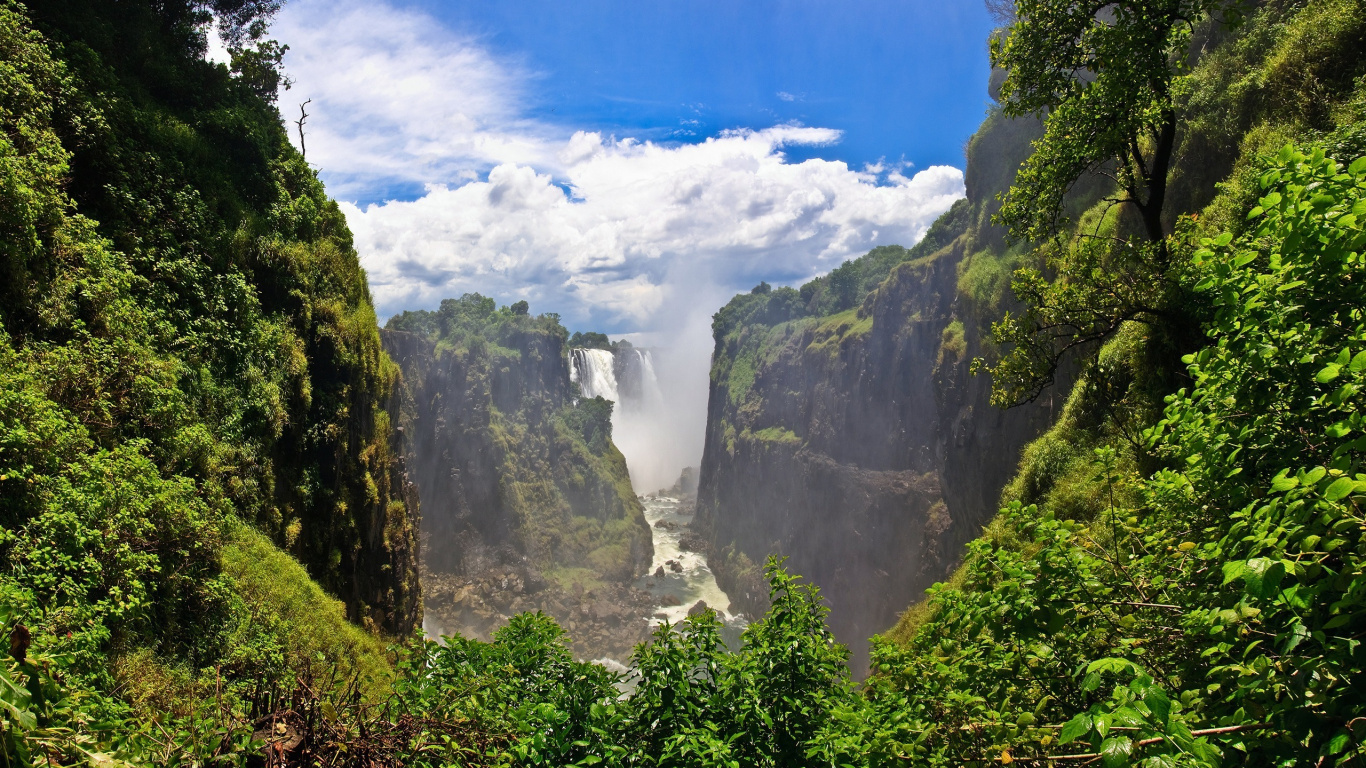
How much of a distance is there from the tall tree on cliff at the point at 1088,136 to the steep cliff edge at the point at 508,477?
159 ft

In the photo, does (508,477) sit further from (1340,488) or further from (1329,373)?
(1340,488)

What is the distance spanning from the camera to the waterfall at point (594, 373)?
278 feet

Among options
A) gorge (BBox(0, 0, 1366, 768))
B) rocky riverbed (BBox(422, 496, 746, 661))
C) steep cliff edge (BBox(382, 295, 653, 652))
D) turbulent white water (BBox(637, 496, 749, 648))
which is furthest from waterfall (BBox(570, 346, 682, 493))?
gorge (BBox(0, 0, 1366, 768))

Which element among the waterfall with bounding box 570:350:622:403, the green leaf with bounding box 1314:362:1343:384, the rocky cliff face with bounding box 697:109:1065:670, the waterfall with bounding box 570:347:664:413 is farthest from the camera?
the waterfall with bounding box 570:347:664:413

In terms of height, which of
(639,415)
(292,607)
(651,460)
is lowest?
(292,607)

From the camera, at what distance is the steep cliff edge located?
56.7 metres

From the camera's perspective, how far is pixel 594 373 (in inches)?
3479

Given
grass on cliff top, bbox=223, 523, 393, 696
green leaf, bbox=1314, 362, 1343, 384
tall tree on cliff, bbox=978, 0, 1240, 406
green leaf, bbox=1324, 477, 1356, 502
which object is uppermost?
tall tree on cliff, bbox=978, 0, 1240, 406

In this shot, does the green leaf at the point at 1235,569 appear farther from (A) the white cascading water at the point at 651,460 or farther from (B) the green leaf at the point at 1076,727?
(A) the white cascading water at the point at 651,460

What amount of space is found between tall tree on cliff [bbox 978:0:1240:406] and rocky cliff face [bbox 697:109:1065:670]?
69.4 ft

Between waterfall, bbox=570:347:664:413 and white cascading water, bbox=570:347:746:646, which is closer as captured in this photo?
white cascading water, bbox=570:347:746:646

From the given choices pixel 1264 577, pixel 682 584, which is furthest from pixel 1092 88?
pixel 682 584

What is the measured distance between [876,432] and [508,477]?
36.8m

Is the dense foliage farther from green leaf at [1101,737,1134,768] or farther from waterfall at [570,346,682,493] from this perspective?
waterfall at [570,346,682,493]
